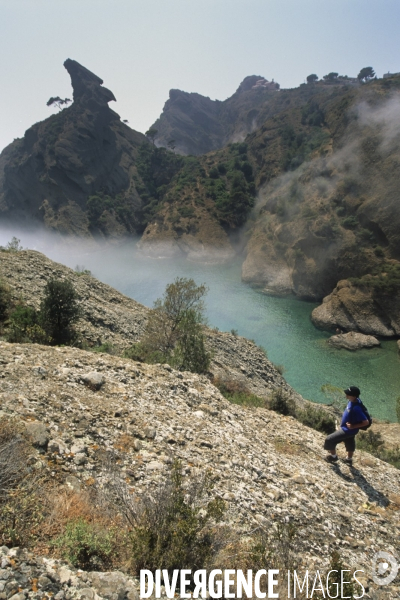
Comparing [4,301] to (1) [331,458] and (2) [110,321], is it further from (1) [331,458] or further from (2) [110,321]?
(1) [331,458]

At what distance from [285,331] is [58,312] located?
106ft

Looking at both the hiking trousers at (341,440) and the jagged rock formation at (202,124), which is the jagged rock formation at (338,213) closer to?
the hiking trousers at (341,440)

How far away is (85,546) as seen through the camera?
148 inches

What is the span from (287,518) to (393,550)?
7.48 feet

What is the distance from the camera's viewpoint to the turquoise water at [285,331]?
1206 inches

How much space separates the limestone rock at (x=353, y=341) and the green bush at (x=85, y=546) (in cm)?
3797

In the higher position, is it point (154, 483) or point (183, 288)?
point (183, 288)

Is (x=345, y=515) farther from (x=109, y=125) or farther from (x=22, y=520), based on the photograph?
(x=109, y=125)

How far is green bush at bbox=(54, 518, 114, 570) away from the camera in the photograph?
3.67 meters

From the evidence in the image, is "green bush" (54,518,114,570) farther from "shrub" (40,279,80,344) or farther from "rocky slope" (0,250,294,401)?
"rocky slope" (0,250,294,401)

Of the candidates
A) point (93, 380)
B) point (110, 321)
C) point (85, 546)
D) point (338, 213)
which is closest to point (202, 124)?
point (338, 213)

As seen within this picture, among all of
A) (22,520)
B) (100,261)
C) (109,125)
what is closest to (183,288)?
(22,520)

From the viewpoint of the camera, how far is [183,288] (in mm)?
19594

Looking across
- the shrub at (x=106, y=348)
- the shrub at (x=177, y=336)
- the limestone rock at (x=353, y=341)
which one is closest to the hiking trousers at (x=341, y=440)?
the shrub at (x=177, y=336)
